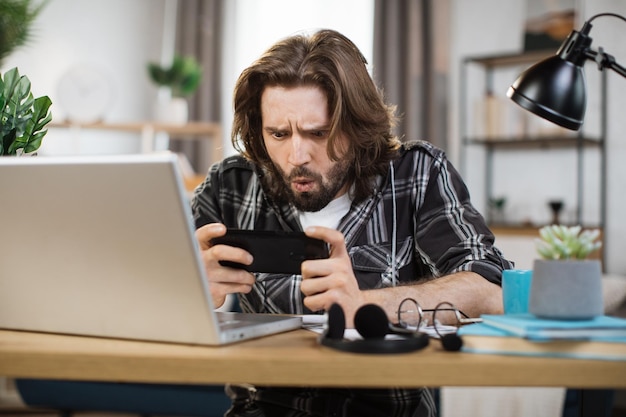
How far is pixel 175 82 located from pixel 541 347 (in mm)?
3866

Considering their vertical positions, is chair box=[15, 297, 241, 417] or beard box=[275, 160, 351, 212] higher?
beard box=[275, 160, 351, 212]

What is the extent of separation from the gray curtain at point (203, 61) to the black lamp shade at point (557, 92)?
12.3 ft

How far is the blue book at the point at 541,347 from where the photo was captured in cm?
84

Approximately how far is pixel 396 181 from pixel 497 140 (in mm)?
2493

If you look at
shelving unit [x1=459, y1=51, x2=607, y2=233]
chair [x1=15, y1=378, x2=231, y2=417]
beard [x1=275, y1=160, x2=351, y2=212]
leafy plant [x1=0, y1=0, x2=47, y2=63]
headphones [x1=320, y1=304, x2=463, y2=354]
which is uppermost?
leafy plant [x1=0, y1=0, x2=47, y2=63]

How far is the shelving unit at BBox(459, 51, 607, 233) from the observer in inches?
150

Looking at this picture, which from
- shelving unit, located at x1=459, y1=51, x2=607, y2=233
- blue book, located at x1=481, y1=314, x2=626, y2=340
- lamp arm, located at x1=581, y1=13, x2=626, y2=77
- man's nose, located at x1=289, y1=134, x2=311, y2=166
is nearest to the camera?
blue book, located at x1=481, y1=314, x2=626, y2=340

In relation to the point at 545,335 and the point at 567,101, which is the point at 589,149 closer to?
the point at 567,101

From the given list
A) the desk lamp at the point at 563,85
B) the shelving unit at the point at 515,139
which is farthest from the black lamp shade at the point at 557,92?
Result: the shelving unit at the point at 515,139

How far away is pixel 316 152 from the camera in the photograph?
1.60 metres

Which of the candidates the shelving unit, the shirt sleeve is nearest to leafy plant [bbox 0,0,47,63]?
the shelving unit

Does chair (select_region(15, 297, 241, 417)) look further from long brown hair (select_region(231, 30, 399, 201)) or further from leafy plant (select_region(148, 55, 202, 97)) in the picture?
leafy plant (select_region(148, 55, 202, 97))

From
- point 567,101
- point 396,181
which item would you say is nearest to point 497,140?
point 396,181

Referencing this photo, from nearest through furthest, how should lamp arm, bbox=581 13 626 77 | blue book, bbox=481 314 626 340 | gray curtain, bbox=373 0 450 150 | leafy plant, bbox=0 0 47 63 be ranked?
blue book, bbox=481 314 626 340
lamp arm, bbox=581 13 626 77
leafy plant, bbox=0 0 47 63
gray curtain, bbox=373 0 450 150
